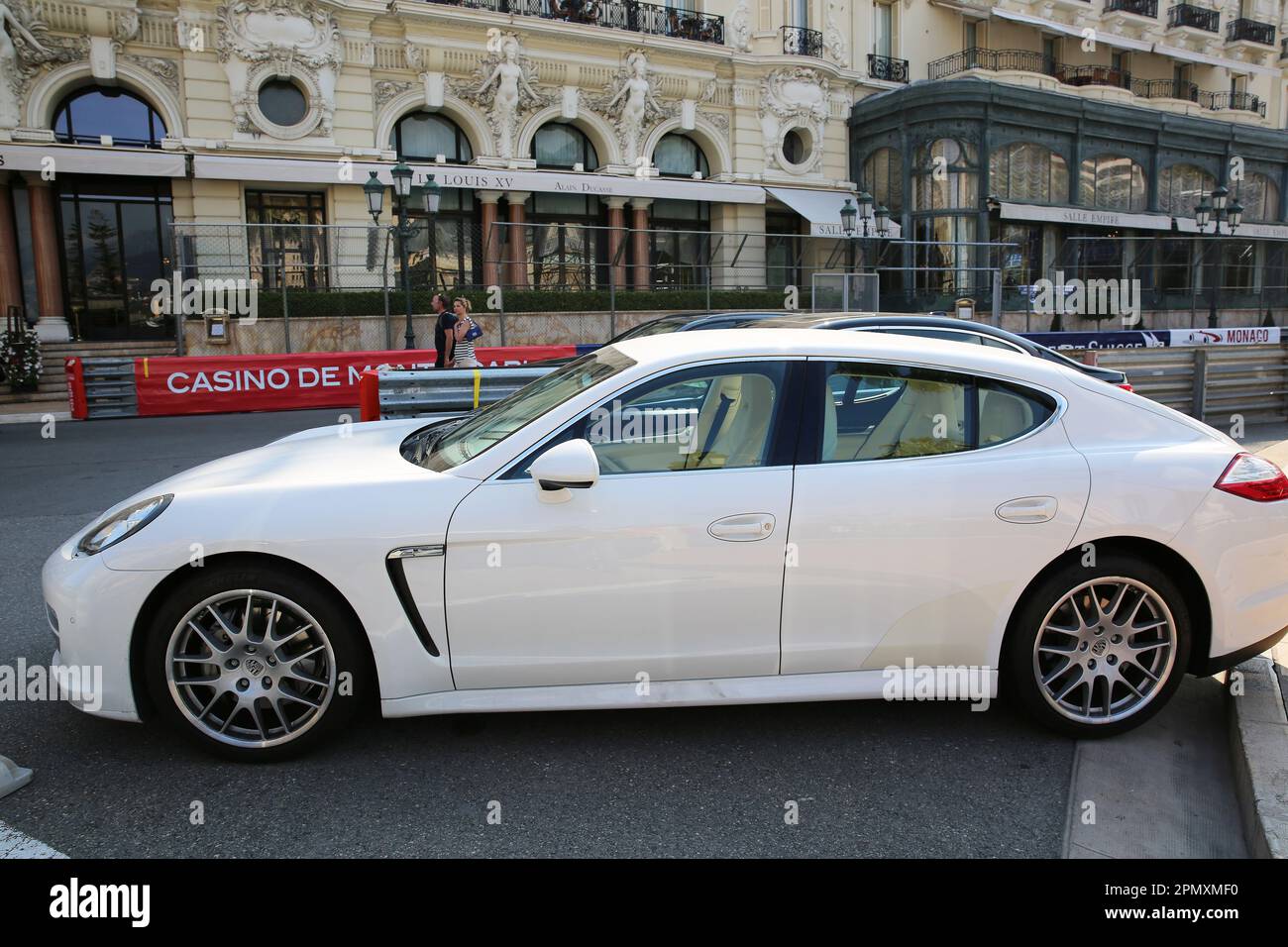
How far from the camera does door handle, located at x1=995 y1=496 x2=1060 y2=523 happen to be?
3.41 meters

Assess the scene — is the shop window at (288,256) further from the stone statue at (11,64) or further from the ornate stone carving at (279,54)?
the stone statue at (11,64)

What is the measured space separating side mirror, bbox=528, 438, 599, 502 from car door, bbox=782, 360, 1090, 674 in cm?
74

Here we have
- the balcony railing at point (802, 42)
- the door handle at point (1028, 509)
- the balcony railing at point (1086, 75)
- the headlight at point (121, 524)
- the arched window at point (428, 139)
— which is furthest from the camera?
the balcony railing at point (1086, 75)

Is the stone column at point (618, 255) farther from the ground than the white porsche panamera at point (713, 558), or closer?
farther from the ground

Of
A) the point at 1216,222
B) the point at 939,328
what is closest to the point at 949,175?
the point at 1216,222

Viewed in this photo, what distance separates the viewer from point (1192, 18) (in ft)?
124

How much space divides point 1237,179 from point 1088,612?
129ft

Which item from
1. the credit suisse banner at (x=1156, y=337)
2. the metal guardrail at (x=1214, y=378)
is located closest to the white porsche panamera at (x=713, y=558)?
the metal guardrail at (x=1214, y=378)

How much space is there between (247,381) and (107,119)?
1146 cm

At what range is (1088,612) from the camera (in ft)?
11.6

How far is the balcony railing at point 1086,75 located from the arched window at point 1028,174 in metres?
6.13

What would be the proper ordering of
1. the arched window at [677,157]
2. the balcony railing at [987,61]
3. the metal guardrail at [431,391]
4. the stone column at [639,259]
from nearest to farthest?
the metal guardrail at [431,391] → the stone column at [639,259] → the arched window at [677,157] → the balcony railing at [987,61]

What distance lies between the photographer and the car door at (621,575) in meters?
3.23

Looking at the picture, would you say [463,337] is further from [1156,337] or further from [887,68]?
[887,68]
